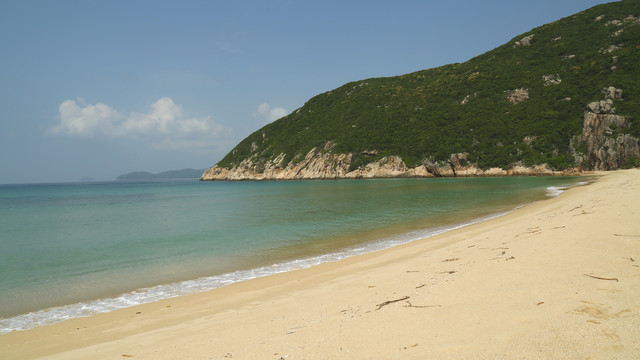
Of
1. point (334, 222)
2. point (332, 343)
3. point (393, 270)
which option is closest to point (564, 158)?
point (334, 222)

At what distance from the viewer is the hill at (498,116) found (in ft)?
216

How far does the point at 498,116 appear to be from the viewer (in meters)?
85.1

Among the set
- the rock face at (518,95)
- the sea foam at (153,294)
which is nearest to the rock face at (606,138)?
the rock face at (518,95)

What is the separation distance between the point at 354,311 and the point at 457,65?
13779 centimetres

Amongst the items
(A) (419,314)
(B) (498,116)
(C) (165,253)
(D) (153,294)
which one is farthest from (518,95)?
(D) (153,294)

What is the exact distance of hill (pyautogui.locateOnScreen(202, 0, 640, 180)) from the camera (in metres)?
65.8

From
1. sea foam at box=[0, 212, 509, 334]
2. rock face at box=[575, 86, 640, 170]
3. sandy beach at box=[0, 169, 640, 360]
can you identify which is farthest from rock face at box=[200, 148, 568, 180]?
sandy beach at box=[0, 169, 640, 360]

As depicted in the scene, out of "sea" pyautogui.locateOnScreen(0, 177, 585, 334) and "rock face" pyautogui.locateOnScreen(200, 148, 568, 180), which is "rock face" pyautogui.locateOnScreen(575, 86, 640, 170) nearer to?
"rock face" pyautogui.locateOnScreen(200, 148, 568, 180)

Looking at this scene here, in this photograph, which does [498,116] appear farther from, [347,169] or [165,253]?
[165,253]

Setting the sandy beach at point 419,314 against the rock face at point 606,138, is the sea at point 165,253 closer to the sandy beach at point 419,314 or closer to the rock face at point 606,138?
the sandy beach at point 419,314

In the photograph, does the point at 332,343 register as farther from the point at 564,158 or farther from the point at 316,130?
the point at 316,130

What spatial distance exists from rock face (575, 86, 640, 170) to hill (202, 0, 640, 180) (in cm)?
16

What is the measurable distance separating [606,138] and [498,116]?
2659 centimetres

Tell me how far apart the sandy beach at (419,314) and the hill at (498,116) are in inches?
2867
